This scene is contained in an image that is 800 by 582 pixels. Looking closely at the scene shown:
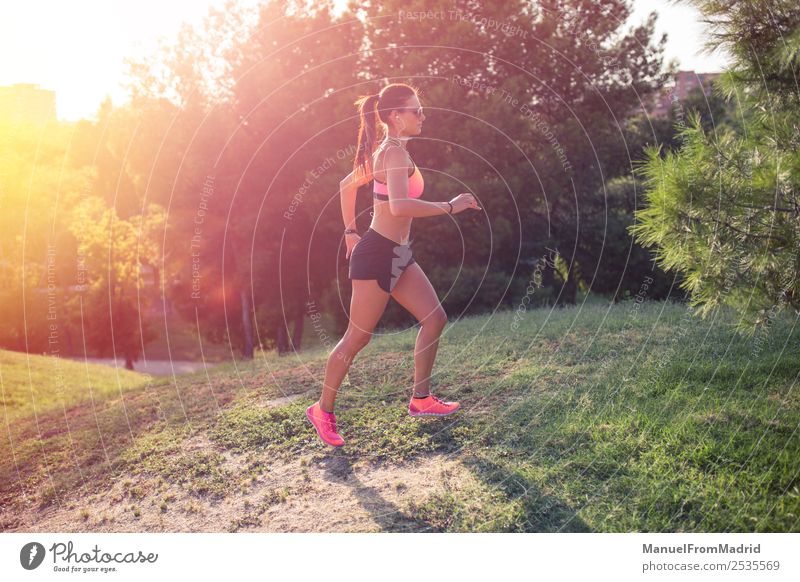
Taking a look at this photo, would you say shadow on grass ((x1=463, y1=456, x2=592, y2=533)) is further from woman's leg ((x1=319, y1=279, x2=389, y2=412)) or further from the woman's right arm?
the woman's right arm

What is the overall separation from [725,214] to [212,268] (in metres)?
15.9

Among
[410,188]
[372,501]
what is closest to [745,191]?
[410,188]

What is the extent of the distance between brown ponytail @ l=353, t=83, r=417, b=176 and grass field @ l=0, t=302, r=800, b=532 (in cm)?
214

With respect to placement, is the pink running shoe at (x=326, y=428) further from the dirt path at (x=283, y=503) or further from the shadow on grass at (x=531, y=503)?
the shadow on grass at (x=531, y=503)

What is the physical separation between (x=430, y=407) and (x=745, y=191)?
2.86 m

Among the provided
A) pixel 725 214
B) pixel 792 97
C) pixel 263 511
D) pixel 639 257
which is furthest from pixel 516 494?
pixel 639 257

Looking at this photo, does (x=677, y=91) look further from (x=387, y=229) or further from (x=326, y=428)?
(x=326, y=428)

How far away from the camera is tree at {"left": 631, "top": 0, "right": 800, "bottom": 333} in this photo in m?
5.29

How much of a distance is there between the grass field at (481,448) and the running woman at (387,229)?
80cm

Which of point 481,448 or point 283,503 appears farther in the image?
point 481,448

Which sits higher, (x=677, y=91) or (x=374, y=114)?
(x=677, y=91)

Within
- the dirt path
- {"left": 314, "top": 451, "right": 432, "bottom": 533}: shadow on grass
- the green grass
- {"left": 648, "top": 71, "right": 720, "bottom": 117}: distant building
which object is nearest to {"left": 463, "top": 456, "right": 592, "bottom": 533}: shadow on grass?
the dirt path

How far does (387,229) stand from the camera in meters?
5.30

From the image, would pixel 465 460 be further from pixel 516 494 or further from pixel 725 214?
pixel 725 214
